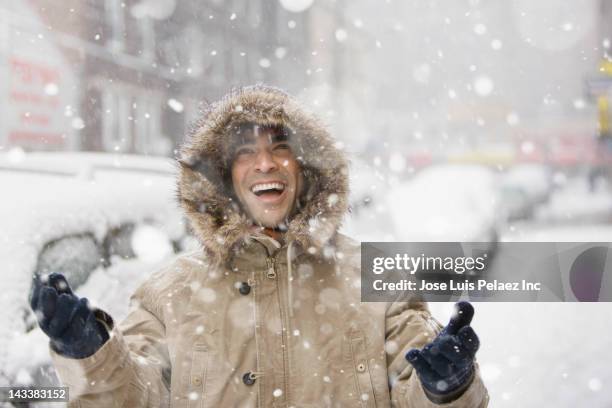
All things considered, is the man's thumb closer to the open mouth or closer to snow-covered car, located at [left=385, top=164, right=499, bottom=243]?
the open mouth

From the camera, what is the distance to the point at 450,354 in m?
1.64

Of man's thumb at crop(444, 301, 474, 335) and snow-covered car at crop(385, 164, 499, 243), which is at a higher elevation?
snow-covered car at crop(385, 164, 499, 243)

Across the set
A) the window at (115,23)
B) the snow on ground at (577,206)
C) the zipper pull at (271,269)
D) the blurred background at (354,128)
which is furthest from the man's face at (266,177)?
the window at (115,23)

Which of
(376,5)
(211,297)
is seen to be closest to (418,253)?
(211,297)

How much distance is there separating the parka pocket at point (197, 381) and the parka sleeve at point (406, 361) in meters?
0.57

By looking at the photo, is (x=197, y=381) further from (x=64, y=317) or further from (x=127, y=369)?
(x=64, y=317)

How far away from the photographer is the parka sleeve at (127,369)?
1775mm

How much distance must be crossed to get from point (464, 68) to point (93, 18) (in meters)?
22.7

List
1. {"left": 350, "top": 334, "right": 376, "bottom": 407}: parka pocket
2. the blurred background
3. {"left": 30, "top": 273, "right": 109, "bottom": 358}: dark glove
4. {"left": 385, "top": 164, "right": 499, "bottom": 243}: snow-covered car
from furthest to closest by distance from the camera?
{"left": 385, "top": 164, "right": 499, "bottom": 243}: snow-covered car → the blurred background → {"left": 350, "top": 334, "right": 376, "bottom": 407}: parka pocket → {"left": 30, "top": 273, "right": 109, "bottom": 358}: dark glove

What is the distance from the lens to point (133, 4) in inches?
569

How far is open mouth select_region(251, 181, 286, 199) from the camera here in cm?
219

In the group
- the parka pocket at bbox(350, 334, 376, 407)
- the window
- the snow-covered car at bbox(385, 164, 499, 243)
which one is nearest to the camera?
the parka pocket at bbox(350, 334, 376, 407)

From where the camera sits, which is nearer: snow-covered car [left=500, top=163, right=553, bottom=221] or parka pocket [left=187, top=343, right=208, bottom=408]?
parka pocket [left=187, top=343, right=208, bottom=408]

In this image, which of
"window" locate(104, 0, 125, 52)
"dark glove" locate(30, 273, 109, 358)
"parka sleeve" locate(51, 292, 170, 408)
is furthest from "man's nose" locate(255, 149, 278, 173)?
"window" locate(104, 0, 125, 52)
